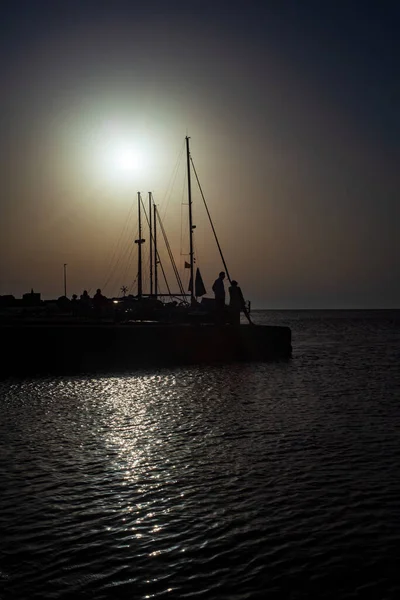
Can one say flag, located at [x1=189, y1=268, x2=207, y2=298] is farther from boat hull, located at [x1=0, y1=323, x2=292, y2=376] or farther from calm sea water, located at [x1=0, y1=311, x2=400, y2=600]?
calm sea water, located at [x1=0, y1=311, x2=400, y2=600]

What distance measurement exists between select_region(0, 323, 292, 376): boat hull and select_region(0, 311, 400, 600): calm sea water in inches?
412

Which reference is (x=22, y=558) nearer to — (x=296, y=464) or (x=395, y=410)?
(x=296, y=464)

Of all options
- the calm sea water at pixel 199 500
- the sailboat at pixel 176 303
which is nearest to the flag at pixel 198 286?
the sailboat at pixel 176 303

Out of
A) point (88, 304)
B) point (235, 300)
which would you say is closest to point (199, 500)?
point (235, 300)

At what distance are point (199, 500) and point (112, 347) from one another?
819 inches

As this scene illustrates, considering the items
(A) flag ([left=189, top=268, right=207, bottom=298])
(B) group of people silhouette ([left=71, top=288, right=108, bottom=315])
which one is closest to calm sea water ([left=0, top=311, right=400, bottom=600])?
(B) group of people silhouette ([left=71, top=288, right=108, bottom=315])

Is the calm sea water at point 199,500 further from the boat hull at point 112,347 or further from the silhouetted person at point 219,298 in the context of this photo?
the silhouetted person at point 219,298

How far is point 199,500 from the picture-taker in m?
8.60

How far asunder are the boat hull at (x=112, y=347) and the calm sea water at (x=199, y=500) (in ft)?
34.3

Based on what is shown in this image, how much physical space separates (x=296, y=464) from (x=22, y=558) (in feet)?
18.1

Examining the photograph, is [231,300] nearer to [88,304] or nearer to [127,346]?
[127,346]

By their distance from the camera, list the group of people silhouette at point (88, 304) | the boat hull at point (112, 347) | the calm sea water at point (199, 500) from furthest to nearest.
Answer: the group of people silhouette at point (88, 304)
the boat hull at point (112, 347)
the calm sea water at point (199, 500)

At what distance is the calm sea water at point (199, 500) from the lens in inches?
240

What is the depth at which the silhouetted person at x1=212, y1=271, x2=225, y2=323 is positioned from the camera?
30.5m
